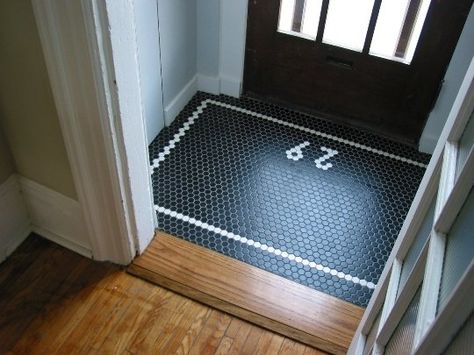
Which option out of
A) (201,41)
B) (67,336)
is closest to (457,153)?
(67,336)

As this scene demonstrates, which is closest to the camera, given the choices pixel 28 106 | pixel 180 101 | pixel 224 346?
pixel 28 106

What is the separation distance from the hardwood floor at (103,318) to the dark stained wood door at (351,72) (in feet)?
3.70

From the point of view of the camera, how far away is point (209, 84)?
7.80ft

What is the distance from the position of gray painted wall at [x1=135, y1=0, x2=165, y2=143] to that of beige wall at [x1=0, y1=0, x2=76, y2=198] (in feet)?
1.60

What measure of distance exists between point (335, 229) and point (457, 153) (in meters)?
0.99

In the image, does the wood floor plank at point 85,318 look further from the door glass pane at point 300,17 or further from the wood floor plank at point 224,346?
the door glass pane at point 300,17

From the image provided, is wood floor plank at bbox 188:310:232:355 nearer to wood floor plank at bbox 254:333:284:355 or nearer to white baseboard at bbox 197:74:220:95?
wood floor plank at bbox 254:333:284:355

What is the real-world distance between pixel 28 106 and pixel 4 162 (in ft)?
0.90

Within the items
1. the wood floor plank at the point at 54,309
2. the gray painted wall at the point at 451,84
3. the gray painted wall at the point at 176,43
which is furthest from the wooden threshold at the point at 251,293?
the gray painted wall at the point at 451,84

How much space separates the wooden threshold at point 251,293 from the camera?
1.55m

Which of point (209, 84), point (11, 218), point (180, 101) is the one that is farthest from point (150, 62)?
point (11, 218)

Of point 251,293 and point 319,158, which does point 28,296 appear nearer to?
point 251,293

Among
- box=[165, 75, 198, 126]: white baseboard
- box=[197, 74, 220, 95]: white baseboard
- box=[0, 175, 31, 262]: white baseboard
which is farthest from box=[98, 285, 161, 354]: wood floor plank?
box=[197, 74, 220, 95]: white baseboard

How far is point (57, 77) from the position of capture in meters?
1.19
